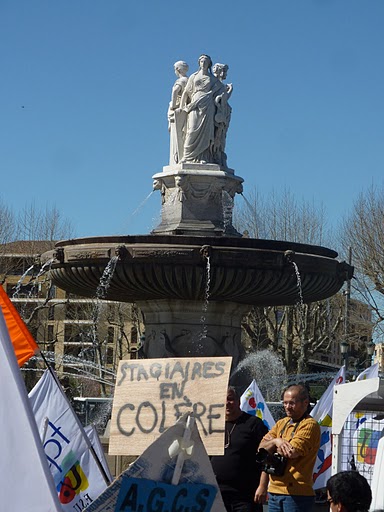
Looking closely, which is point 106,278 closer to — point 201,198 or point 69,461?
point 201,198

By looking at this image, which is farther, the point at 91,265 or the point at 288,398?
the point at 91,265

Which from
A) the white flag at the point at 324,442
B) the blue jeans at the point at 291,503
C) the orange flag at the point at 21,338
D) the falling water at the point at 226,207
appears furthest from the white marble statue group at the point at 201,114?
the blue jeans at the point at 291,503

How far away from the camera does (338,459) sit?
841cm

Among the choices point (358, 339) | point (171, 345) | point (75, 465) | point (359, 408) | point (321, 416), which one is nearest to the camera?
point (359, 408)

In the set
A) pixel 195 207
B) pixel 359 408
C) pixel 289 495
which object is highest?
pixel 195 207

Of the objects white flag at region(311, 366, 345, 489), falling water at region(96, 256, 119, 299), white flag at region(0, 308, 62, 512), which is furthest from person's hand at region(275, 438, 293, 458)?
falling water at region(96, 256, 119, 299)

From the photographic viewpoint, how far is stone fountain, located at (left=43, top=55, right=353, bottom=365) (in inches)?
610

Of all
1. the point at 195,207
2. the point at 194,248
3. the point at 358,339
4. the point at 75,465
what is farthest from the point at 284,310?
the point at 75,465

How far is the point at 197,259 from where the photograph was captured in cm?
1531

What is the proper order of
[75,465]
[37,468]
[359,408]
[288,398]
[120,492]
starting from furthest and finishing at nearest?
[75,465], [359,408], [288,398], [120,492], [37,468]

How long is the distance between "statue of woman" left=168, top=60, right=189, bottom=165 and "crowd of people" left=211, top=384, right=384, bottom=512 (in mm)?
9916

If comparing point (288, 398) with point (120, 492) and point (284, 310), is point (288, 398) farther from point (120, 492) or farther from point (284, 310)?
point (284, 310)

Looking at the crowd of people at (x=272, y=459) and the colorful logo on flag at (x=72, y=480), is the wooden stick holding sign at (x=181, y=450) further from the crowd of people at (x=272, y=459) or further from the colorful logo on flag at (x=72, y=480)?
the colorful logo on flag at (x=72, y=480)

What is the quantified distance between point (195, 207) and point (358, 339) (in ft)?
81.3
